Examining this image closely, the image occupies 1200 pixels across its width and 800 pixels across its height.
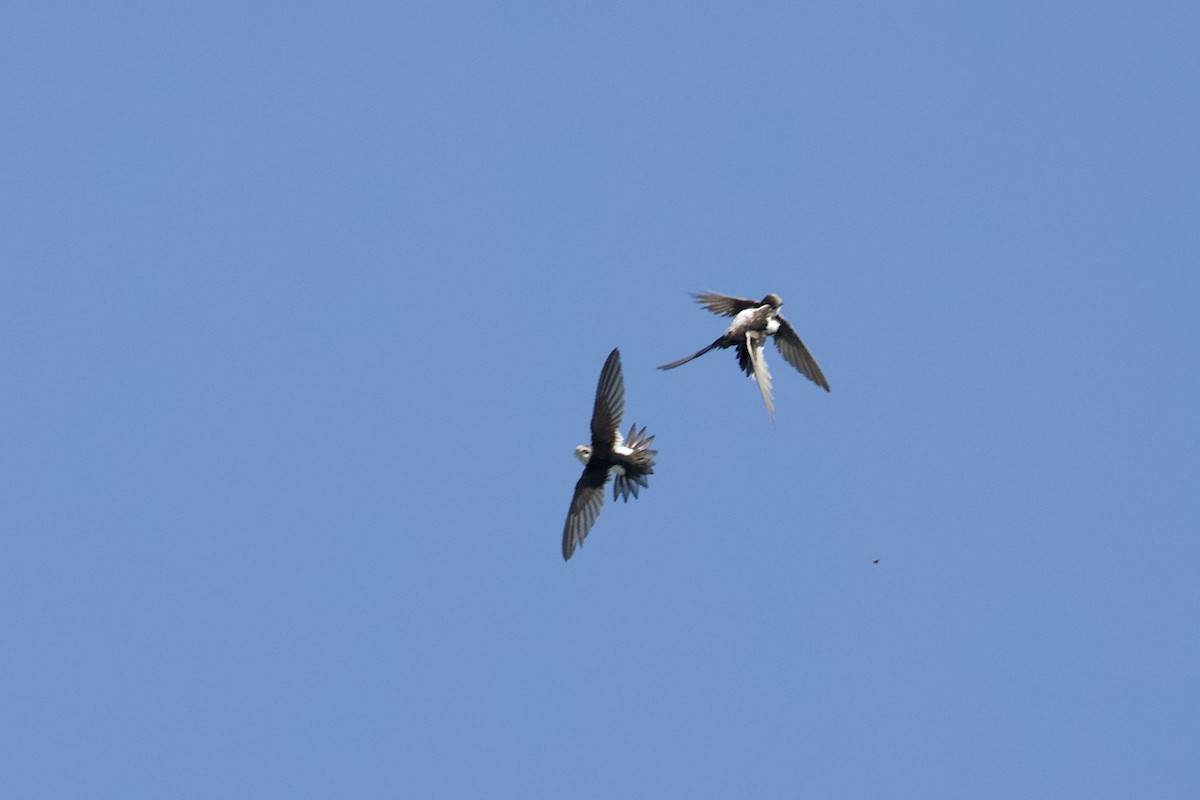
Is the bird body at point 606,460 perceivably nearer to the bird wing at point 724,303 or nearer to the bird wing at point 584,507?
the bird wing at point 584,507

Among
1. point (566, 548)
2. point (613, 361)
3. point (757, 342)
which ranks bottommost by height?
point (566, 548)

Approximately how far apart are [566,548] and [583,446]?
119 centimetres

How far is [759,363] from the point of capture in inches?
857

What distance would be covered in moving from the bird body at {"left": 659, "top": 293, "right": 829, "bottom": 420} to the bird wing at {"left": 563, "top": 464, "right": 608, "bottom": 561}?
2137 mm

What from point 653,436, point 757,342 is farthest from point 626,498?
point 757,342

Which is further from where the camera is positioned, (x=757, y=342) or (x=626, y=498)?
(x=757, y=342)

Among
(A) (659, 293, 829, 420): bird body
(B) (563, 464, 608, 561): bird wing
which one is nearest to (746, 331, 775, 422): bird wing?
(A) (659, 293, 829, 420): bird body

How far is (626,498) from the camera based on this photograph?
20391 millimetres

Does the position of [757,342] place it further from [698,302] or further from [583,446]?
[583,446]

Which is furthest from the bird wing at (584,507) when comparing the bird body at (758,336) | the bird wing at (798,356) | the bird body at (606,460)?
the bird wing at (798,356)

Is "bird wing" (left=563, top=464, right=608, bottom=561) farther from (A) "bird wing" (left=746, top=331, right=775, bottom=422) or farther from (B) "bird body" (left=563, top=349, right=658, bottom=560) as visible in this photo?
(A) "bird wing" (left=746, top=331, right=775, bottom=422)

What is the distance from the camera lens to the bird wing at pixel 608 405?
19.9m

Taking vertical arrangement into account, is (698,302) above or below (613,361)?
above

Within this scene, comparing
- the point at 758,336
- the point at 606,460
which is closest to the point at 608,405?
the point at 606,460
